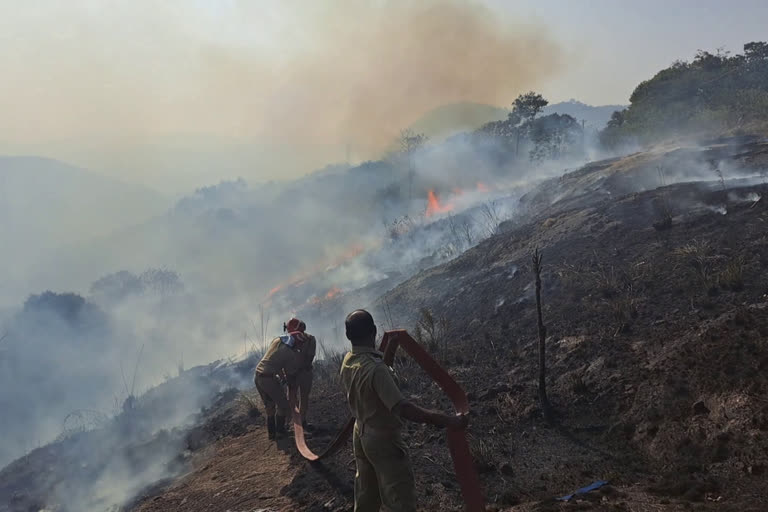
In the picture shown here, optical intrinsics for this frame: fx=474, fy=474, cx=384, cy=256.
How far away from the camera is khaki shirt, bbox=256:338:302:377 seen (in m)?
7.10

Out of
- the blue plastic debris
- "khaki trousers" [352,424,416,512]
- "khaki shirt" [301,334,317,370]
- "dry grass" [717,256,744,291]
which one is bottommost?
the blue plastic debris

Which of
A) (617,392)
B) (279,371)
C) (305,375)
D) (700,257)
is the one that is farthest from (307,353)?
(700,257)

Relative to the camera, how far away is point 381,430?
3395 mm

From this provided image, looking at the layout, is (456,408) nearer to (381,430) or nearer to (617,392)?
(381,430)

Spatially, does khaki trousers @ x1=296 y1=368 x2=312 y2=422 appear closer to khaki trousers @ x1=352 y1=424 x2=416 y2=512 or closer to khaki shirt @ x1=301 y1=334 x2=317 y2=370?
khaki shirt @ x1=301 y1=334 x2=317 y2=370

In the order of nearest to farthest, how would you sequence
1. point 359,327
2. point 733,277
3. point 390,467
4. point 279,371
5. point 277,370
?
point 390,467, point 359,327, point 277,370, point 279,371, point 733,277

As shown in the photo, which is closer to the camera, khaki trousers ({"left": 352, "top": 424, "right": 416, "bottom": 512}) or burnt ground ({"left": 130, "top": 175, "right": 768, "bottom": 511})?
khaki trousers ({"left": 352, "top": 424, "right": 416, "bottom": 512})

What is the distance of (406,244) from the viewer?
35.9m

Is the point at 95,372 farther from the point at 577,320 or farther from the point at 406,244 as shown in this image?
the point at 577,320

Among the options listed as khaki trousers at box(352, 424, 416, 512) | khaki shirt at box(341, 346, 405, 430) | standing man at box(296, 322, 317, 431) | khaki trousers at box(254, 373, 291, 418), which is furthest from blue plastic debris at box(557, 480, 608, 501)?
khaki trousers at box(254, 373, 291, 418)

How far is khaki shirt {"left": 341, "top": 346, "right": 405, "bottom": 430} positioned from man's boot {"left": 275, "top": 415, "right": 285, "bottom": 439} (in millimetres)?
4256

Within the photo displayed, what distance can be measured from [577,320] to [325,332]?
16.5 metres

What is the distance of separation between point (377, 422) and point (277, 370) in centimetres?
407

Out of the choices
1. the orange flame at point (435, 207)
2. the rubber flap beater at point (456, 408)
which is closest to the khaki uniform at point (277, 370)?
the rubber flap beater at point (456, 408)
